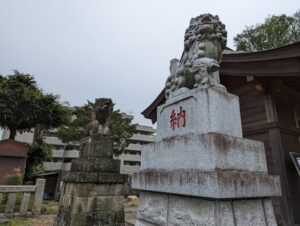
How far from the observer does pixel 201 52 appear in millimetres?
2441

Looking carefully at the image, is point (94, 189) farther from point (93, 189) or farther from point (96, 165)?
point (96, 165)

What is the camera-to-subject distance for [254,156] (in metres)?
2.14

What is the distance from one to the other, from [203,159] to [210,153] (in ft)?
0.32

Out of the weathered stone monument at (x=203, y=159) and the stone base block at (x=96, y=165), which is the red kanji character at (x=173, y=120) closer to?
the weathered stone monument at (x=203, y=159)

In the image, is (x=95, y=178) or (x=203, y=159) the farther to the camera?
(x=95, y=178)

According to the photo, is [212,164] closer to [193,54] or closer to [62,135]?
[193,54]

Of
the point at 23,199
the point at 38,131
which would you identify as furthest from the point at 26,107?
the point at 23,199

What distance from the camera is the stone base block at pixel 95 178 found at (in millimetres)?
5242

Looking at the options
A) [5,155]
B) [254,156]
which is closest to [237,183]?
[254,156]

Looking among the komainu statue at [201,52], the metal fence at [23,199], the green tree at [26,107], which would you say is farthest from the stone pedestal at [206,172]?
the green tree at [26,107]

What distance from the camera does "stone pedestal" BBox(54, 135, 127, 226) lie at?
16.8ft

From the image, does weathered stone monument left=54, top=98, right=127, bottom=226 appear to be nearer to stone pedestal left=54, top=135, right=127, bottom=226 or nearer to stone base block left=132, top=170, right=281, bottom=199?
stone pedestal left=54, top=135, right=127, bottom=226

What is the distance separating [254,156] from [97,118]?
5.11m

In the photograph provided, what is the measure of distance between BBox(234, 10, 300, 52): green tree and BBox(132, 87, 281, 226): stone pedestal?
12124 millimetres
